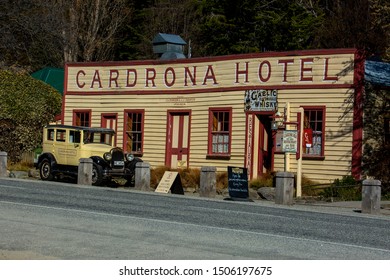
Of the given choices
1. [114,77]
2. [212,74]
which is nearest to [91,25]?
[114,77]

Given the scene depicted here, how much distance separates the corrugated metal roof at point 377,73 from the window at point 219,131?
5.23 m

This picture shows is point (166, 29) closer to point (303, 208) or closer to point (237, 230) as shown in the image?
point (303, 208)

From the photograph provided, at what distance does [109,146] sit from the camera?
32094 mm

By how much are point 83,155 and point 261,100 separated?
257 inches

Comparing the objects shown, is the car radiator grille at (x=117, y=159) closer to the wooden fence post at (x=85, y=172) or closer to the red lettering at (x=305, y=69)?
the wooden fence post at (x=85, y=172)

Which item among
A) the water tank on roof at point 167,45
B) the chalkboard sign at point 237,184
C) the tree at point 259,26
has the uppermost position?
the tree at point 259,26

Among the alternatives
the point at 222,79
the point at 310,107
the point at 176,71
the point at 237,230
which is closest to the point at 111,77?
the point at 176,71

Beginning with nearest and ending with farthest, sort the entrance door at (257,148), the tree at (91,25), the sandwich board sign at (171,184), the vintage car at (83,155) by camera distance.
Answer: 1. the sandwich board sign at (171,184)
2. the vintage car at (83,155)
3. the entrance door at (257,148)
4. the tree at (91,25)

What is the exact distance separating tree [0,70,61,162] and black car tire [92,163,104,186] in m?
8.83

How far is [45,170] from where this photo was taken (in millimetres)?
32125

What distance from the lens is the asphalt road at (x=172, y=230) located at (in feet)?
43.9

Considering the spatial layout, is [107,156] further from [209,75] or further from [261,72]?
[261,72]

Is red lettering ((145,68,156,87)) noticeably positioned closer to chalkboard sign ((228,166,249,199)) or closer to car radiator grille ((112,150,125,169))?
car radiator grille ((112,150,125,169))

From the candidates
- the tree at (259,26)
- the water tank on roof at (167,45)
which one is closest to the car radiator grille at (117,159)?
the water tank on roof at (167,45)
